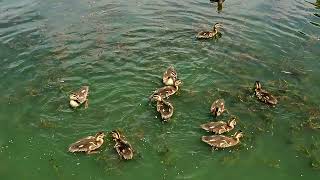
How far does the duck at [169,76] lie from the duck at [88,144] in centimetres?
354

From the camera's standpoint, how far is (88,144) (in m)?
12.1

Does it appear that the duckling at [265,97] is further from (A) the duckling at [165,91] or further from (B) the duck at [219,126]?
(A) the duckling at [165,91]

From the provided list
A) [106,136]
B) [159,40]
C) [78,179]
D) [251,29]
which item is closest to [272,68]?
[251,29]

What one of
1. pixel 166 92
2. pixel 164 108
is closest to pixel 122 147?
pixel 164 108

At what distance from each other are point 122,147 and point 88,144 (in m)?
0.92

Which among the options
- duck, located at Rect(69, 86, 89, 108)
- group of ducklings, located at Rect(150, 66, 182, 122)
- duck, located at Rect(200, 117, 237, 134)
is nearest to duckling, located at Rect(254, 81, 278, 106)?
duck, located at Rect(200, 117, 237, 134)

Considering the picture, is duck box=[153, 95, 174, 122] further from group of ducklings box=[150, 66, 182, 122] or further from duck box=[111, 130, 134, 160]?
duck box=[111, 130, 134, 160]

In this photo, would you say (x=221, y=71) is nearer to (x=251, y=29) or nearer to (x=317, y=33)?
(x=251, y=29)

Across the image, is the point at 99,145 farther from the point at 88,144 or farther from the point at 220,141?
the point at 220,141

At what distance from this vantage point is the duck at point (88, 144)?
12062mm

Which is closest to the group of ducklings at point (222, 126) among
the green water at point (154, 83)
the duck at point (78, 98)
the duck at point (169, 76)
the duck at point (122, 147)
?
the green water at point (154, 83)

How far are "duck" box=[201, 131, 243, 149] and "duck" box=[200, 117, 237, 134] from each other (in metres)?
0.33

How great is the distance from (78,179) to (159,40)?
8.33m

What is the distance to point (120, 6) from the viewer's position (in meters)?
21.5
